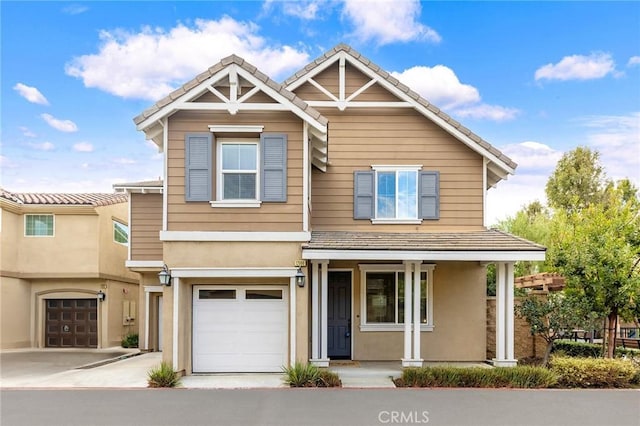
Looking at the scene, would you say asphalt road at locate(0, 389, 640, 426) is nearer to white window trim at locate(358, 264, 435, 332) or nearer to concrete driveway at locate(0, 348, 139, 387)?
concrete driveway at locate(0, 348, 139, 387)

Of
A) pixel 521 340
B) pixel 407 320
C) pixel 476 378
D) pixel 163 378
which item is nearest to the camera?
pixel 163 378

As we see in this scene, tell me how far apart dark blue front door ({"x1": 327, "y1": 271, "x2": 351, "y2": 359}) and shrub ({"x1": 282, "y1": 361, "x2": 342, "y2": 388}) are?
3313 mm

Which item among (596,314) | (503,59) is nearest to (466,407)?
(596,314)

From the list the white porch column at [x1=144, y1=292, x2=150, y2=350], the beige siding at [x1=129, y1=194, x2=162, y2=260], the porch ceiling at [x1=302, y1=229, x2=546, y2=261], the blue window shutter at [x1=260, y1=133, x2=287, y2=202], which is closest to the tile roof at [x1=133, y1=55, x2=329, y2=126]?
the blue window shutter at [x1=260, y1=133, x2=287, y2=202]

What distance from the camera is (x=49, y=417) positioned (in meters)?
8.61

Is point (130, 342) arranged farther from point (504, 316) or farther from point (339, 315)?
point (504, 316)

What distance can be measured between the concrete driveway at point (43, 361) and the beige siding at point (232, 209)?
4.75m

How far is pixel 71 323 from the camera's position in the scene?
20.4m

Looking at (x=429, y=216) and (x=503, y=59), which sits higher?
(x=503, y=59)

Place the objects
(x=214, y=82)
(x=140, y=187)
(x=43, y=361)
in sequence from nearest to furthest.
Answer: (x=214, y=82) < (x=43, y=361) < (x=140, y=187)

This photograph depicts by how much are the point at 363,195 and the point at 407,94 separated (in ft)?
9.24

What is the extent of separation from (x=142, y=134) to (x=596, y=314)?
10.8 m

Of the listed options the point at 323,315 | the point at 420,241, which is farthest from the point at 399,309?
the point at 323,315

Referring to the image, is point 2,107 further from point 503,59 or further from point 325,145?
point 503,59
